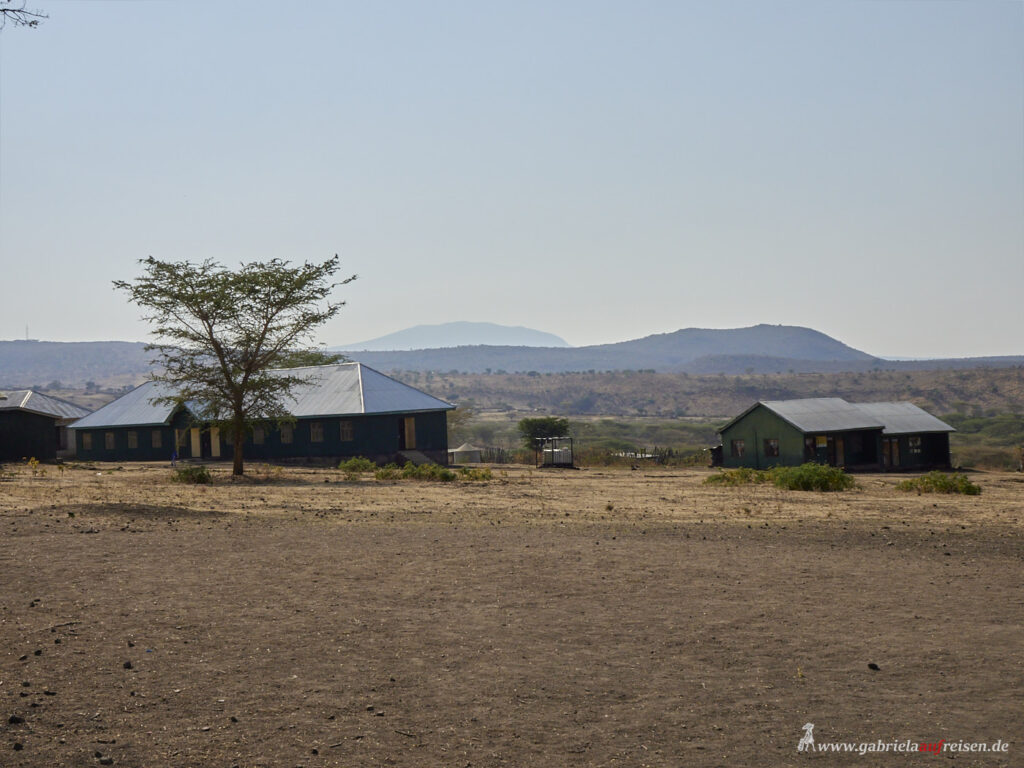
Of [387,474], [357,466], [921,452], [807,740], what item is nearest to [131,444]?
[357,466]

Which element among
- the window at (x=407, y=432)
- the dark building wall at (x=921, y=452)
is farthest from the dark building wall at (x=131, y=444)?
the dark building wall at (x=921, y=452)

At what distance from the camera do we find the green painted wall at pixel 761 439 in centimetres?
4891

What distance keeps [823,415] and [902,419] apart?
6001 mm

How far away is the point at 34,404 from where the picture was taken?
165ft

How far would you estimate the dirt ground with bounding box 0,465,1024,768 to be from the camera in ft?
23.8

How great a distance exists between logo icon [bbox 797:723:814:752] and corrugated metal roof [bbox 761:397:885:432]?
42285 mm

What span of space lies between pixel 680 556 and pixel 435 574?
3.94m

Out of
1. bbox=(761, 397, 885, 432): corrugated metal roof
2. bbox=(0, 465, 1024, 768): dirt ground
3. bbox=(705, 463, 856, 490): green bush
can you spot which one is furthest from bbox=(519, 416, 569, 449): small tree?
bbox=(0, 465, 1024, 768): dirt ground

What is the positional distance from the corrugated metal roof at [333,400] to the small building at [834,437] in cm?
1593

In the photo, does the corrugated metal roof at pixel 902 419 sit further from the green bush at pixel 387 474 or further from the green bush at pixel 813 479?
the green bush at pixel 387 474

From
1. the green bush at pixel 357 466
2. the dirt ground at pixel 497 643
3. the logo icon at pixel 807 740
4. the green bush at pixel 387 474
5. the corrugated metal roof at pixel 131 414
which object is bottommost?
the logo icon at pixel 807 740

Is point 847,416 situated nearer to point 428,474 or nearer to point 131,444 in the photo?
point 428,474

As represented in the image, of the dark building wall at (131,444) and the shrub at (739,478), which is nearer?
the shrub at (739,478)

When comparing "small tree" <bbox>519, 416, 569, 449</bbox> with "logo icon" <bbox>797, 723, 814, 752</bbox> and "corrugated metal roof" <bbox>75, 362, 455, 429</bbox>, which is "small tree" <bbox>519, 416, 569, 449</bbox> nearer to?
"corrugated metal roof" <bbox>75, 362, 455, 429</bbox>
